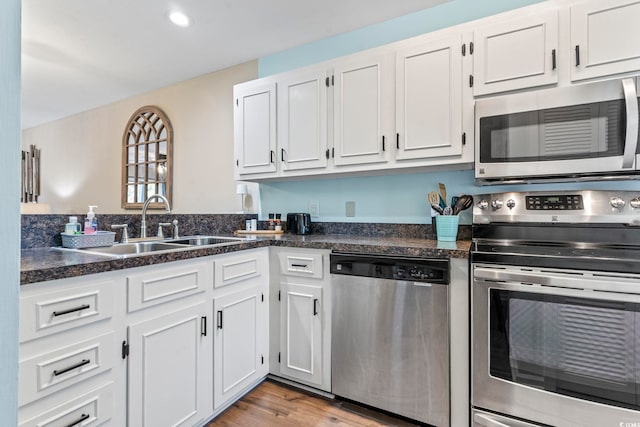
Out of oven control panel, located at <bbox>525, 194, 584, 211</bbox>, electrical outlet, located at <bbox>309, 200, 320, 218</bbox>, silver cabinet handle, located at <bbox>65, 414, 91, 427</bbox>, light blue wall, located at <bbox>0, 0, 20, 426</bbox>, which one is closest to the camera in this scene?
light blue wall, located at <bbox>0, 0, 20, 426</bbox>

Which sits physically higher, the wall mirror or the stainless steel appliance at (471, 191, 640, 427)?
the wall mirror

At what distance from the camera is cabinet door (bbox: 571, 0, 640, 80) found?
1.48 metres

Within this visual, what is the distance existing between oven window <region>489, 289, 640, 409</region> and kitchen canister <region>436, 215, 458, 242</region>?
53cm

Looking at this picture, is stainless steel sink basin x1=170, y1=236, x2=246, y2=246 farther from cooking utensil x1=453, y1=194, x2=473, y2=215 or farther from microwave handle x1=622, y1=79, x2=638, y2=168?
microwave handle x1=622, y1=79, x2=638, y2=168

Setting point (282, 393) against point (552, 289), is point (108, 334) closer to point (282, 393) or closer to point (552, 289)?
point (282, 393)

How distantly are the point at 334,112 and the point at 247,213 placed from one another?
1274mm

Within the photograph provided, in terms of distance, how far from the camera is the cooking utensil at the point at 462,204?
6.38 feet

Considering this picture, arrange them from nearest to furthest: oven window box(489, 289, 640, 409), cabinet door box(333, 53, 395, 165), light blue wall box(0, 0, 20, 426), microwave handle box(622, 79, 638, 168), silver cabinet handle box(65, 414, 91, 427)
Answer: light blue wall box(0, 0, 20, 426)
silver cabinet handle box(65, 414, 91, 427)
oven window box(489, 289, 640, 409)
microwave handle box(622, 79, 638, 168)
cabinet door box(333, 53, 395, 165)

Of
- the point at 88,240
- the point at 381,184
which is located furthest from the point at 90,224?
the point at 381,184

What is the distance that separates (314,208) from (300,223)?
0.20 metres

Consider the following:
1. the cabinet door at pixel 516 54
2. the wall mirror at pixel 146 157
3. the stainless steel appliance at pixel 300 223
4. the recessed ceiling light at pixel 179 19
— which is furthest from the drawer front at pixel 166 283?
the wall mirror at pixel 146 157

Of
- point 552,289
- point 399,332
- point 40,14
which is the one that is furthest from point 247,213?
point 552,289

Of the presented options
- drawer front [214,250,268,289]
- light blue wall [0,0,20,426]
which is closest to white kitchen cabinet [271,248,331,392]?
drawer front [214,250,268,289]

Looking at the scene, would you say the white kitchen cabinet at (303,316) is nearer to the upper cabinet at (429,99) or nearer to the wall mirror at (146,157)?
the upper cabinet at (429,99)
